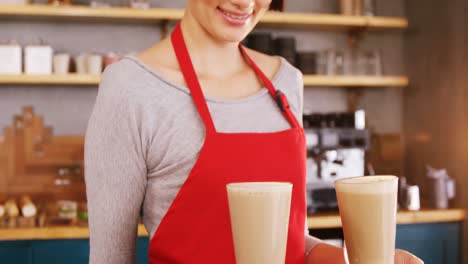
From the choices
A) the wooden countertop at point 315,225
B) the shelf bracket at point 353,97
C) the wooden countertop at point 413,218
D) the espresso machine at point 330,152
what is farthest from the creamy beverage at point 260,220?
the shelf bracket at point 353,97

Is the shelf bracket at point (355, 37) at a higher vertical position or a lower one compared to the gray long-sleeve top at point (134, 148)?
higher

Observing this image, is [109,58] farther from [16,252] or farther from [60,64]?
[16,252]

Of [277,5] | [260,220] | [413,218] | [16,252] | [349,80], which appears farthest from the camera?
[349,80]

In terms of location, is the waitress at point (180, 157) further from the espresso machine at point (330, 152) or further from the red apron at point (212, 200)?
the espresso machine at point (330, 152)

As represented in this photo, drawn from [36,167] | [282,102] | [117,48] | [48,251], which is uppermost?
[117,48]

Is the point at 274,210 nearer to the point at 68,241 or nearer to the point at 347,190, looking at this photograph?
the point at 347,190

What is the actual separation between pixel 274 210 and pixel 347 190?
13 centimetres

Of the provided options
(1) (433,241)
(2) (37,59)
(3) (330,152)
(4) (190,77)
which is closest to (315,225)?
(3) (330,152)

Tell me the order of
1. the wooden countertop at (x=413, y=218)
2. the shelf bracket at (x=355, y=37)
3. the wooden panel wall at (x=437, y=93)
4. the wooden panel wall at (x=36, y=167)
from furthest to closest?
the shelf bracket at (x=355, y=37) < the wooden panel wall at (x=437, y=93) < the wooden panel wall at (x=36, y=167) < the wooden countertop at (x=413, y=218)

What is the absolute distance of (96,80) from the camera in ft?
11.3

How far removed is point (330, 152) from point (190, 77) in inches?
92.8

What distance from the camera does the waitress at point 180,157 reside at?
3.55ft

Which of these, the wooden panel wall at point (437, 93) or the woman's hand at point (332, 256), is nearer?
the woman's hand at point (332, 256)

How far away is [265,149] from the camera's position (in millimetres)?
1174
